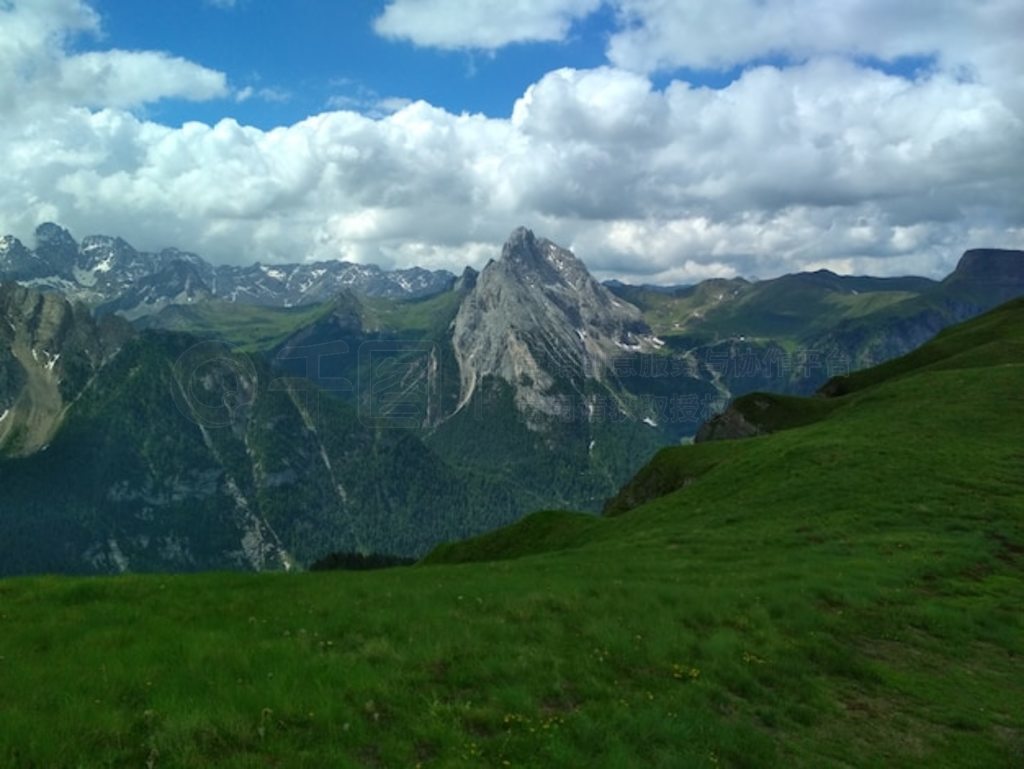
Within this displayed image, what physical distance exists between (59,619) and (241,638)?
5.19 metres

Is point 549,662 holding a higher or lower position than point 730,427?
higher

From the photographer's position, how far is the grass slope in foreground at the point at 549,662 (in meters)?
13.6

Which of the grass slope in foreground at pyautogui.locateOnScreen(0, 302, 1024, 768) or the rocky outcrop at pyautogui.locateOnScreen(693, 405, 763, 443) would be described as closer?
the grass slope in foreground at pyautogui.locateOnScreen(0, 302, 1024, 768)

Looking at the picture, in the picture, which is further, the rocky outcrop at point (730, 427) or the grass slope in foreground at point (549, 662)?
the rocky outcrop at point (730, 427)

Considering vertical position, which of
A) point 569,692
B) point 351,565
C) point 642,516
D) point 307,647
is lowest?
point 351,565

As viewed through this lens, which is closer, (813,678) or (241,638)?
(241,638)

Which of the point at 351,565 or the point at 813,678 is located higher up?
the point at 813,678

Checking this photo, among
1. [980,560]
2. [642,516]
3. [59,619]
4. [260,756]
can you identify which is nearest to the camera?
[260,756]

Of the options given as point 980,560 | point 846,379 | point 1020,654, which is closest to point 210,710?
point 1020,654

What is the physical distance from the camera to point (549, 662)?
61.7ft

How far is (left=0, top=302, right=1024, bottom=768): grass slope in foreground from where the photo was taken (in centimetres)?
1357

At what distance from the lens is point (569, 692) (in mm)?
17484

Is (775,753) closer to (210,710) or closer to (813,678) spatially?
A: (813,678)

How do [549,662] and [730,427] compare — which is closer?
[549,662]
